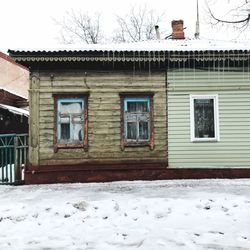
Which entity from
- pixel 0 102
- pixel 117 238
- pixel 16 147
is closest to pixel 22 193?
pixel 16 147

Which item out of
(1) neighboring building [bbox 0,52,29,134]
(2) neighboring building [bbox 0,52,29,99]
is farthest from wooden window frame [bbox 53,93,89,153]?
(2) neighboring building [bbox 0,52,29,99]

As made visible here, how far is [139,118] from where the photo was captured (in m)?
11.1

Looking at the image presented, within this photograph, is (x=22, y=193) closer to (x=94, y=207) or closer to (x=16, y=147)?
(x=16, y=147)

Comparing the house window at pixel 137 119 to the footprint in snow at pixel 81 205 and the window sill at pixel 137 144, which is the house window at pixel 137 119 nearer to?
the window sill at pixel 137 144

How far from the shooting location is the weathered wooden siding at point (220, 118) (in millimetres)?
11039

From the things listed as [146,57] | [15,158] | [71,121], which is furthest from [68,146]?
[146,57]

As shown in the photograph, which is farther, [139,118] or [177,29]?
[177,29]

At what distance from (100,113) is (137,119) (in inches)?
44.6

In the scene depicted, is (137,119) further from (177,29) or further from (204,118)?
(177,29)

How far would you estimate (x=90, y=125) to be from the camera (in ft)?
36.1

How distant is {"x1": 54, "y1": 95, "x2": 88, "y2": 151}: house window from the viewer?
36.0ft

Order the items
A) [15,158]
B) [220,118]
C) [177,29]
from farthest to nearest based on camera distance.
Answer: [177,29] → [220,118] → [15,158]

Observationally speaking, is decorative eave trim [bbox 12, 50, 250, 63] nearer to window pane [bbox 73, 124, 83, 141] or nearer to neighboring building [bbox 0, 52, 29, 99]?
window pane [bbox 73, 124, 83, 141]

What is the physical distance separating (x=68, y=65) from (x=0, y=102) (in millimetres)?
9877
